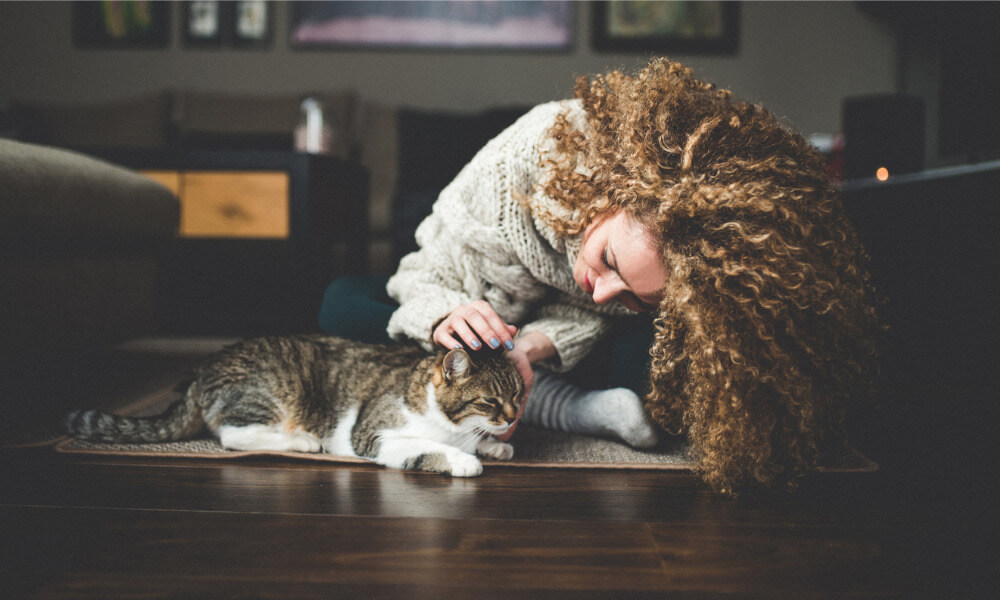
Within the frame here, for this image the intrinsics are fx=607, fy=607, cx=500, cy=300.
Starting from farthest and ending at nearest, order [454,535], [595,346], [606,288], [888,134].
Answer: [888,134] → [595,346] → [606,288] → [454,535]

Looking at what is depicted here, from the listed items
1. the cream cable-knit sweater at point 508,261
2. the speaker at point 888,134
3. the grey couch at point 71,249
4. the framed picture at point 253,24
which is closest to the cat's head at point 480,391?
the cream cable-knit sweater at point 508,261

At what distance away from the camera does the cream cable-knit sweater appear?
3.56 ft

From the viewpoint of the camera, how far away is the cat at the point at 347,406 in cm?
101

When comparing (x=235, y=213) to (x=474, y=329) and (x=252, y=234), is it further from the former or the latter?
(x=474, y=329)

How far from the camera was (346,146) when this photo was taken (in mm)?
3381

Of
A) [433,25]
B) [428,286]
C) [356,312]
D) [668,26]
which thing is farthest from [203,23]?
[428,286]

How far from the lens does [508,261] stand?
1142 mm

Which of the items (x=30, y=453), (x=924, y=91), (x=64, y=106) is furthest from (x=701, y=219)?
(x=64, y=106)

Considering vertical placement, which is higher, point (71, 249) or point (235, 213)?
point (235, 213)

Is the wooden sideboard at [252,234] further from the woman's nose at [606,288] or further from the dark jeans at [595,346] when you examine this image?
the woman's nose at [606,288]

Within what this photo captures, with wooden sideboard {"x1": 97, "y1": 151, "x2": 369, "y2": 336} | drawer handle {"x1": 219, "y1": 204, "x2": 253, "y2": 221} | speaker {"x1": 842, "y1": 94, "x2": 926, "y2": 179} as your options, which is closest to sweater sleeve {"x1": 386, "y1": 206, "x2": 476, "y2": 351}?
wooden sideboard {"x1": 97, "y1": 151, "x2": 369, "y2": 336}

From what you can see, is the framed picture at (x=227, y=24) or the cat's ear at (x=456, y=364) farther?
the framed picture at (x=227, y=24)

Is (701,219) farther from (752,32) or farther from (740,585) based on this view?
(752,32)

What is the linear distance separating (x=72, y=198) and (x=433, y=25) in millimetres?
2682
